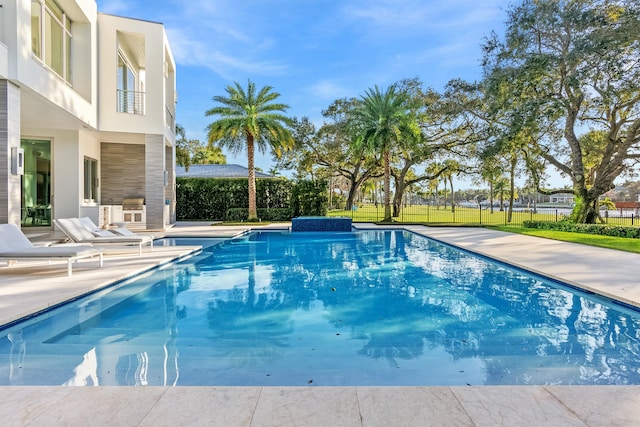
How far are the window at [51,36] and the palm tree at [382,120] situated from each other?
13828 millimetres

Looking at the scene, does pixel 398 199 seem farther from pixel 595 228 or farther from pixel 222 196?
pixel 595 228

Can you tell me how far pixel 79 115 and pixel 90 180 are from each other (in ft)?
16.9

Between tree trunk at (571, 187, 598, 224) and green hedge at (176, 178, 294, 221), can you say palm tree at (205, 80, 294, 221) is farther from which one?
tree trunk at (571, 187, 598, 224)

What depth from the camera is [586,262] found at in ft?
29.1

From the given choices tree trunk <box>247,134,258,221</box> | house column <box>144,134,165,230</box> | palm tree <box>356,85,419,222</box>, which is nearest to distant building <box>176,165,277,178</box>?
tree trunk <box>247,134,258,221</box>

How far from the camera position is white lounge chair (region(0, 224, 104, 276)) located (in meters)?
6.76

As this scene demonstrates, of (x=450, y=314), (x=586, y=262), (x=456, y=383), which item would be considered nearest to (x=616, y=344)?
(x=450, y=314)

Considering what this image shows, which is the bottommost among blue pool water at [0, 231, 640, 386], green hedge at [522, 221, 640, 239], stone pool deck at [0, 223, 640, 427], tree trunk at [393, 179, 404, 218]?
blue pool water at [0, 231, 640, 386]

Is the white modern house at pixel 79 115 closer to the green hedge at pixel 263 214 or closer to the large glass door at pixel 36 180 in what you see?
the large glass door at pixel 36 180

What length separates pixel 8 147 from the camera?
→ 8.63m

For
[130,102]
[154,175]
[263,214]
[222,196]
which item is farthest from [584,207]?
[130,102]

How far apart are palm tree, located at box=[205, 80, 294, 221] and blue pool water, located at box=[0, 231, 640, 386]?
14.1 metres

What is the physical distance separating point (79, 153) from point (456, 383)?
16.4 meters

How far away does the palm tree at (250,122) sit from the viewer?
21.2 m
